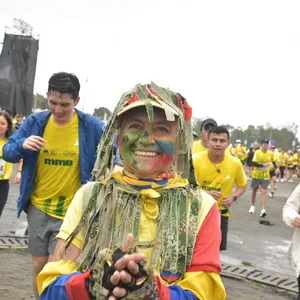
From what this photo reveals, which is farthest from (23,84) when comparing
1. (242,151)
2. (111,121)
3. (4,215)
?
(111,121)

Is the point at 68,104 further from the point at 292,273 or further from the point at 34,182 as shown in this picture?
the point at 292,273

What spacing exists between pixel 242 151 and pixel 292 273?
69.1ft

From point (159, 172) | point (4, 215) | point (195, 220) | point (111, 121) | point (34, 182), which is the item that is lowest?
point (4, 215)

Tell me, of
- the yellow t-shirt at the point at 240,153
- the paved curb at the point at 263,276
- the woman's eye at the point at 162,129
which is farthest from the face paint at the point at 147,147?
the yellow t-shirt at the point at 240,153

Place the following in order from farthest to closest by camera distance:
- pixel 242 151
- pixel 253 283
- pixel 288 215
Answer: pixel 242 151
pixel 253 283
pixel 288 215

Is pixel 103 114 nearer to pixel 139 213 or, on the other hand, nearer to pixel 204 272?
pixel 139 213

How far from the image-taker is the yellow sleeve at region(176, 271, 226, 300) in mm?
1940

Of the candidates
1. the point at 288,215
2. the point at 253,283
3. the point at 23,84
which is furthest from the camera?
the point at 23,84

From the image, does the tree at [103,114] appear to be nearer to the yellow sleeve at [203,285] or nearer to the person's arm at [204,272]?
the person's arm at [204,272]

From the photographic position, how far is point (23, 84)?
34.8m

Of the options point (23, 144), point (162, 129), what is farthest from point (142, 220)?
point (23, 144)

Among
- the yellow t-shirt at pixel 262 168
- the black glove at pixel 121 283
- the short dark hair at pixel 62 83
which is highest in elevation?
the short dark hair at pixel 62 83

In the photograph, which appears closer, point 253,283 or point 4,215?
point 253,283

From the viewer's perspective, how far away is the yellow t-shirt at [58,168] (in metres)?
4.33
